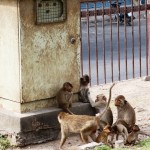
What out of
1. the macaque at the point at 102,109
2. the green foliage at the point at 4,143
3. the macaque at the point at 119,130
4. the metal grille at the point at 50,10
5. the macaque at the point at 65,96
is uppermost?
the metal grille at the point at 50,10

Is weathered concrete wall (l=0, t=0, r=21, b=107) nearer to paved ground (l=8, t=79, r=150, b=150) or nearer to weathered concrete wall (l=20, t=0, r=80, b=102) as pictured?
weathered concrete wall (l=20, t=0, r=80, b=102)

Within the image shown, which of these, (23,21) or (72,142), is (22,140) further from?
(23,21)

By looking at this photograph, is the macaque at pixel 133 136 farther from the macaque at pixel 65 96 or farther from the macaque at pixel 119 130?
the macaque at pixel 65 96

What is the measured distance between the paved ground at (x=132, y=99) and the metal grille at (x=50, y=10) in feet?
6.24

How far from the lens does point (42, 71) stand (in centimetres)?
1144

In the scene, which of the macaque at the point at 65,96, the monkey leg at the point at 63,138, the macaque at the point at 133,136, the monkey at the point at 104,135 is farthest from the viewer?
the macaque at the point at 65,96

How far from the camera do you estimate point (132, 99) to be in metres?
14.5

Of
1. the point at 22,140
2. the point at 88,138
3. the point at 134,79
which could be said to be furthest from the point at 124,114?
the point at 134,79

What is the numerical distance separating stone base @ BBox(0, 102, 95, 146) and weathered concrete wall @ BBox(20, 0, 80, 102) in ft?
0.88

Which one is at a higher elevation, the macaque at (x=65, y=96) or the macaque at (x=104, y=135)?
the macaque at (x=65, y=96)

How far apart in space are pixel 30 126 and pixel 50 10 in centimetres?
182

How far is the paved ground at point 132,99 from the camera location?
11336mm

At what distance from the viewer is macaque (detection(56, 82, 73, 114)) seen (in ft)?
37.5

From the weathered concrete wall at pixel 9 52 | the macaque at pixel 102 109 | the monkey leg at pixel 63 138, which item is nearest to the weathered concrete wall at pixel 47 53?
the weathered concrete wall at pixel 9 52
